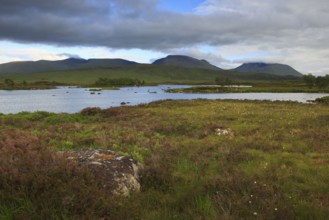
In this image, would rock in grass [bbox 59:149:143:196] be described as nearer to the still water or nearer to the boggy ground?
the boggy ground

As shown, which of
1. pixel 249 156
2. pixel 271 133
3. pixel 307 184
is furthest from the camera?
pixel 271 133

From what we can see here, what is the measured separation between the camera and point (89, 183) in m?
7.86

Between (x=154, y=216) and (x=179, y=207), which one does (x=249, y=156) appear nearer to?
(x=179, y=207)

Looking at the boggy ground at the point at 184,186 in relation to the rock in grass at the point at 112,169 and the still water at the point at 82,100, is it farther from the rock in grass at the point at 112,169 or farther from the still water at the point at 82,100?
the still water at the point at 82,100

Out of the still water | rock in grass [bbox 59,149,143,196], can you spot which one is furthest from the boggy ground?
the still water

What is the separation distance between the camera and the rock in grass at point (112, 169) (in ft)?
28.2

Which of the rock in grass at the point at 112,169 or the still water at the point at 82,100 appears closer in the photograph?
the rock in grass at the point at 112,169

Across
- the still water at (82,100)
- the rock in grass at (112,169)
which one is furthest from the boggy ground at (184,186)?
the still water at (82,100)

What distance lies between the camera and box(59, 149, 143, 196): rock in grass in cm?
859

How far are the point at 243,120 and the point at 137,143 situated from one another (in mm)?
14392

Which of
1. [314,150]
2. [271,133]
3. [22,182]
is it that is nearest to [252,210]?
[22,182]

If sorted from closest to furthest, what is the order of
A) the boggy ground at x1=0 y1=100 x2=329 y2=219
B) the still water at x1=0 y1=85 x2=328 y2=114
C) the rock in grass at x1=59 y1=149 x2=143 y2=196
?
the boggy ground at x1=0 y1=100 x2=329 y2=219 → the rock in grass at x1=59 y1=149 x2=143 y2=196 → the still water at x1=0 y1=85 x2=328 y2=114

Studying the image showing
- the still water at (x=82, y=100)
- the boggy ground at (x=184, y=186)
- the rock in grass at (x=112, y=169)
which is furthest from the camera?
the still water at (x=82, y=100)

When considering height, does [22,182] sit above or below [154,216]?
above
